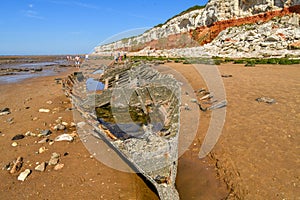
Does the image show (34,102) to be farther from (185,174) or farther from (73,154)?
(185,174)

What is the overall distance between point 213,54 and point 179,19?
81.0ft

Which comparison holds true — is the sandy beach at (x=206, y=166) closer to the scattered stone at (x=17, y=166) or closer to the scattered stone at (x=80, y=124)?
the scattered stone at (x=17, y=166)

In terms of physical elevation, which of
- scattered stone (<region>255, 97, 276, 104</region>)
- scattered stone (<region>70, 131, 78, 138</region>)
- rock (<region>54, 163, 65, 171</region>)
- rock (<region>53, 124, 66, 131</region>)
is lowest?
rock (<region>54, 163, 65, 171</region>)

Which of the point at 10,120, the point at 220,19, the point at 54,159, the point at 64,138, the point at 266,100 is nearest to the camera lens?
the point at 54,159

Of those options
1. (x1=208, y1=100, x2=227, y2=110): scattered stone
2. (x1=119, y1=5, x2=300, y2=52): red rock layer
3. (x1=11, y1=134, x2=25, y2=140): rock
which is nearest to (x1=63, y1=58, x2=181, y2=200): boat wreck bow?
(x1=208, y1=100, x2=227, y2=110): scattered stone

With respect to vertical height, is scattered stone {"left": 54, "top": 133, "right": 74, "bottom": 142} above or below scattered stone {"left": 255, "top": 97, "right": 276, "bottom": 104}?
below

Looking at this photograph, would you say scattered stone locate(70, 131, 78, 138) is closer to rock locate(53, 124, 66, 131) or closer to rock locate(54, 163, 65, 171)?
rock locate(53, 124, 66, 131)

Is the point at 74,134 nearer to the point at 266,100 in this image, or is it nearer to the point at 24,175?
the point at 24,175

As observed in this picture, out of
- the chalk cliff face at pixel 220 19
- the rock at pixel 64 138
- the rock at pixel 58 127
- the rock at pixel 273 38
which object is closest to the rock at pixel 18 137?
the rock at pixel 58 127

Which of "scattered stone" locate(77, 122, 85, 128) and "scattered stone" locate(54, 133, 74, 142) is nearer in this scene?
"scattered stone" locate(54, 133, 74, 142)

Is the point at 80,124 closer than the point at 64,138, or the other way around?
the point at 64,138

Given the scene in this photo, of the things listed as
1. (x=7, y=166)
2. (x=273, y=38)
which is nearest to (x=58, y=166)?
(x=7, y=166)

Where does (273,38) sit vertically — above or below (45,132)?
above

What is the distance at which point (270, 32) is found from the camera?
27.2 meters
